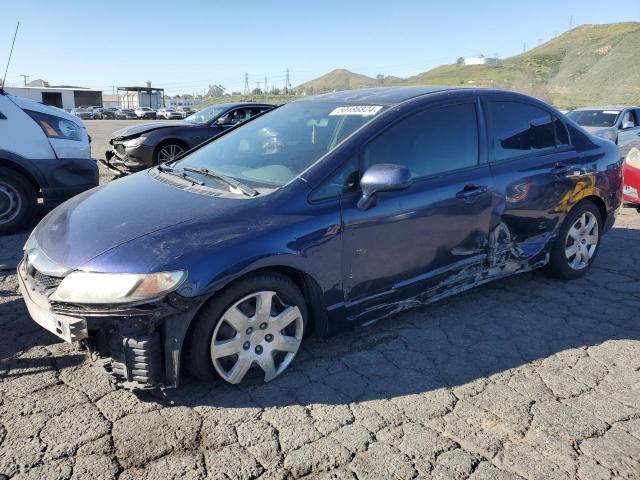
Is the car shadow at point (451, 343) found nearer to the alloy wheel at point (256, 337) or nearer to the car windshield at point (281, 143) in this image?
the alloy wheel at point (256, 337)

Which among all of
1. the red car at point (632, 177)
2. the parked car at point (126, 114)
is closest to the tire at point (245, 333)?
the red car at point (632, 177)

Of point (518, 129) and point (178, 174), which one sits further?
point (518, 129)

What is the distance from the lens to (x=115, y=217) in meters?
2.87

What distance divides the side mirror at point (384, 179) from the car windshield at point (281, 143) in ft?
1.13

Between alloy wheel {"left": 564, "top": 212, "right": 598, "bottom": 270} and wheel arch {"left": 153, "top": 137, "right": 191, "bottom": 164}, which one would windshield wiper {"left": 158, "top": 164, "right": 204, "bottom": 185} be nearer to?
alloy wheel {"left": 564, "top": 212, "right": 598, "bottom": 270}

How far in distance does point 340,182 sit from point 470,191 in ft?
3.44

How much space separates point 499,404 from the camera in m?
2.76

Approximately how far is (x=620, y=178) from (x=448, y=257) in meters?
2.39

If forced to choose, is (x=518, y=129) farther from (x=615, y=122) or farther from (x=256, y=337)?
(x=615, y=122)

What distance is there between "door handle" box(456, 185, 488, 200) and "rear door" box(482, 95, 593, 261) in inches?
7.0

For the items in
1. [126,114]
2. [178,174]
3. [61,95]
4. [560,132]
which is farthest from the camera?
[61,95]

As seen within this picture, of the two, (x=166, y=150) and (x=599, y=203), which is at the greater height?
(x=166, y=150)

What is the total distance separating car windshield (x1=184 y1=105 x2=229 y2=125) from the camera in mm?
10438

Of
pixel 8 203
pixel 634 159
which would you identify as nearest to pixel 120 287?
pixel 8 203
